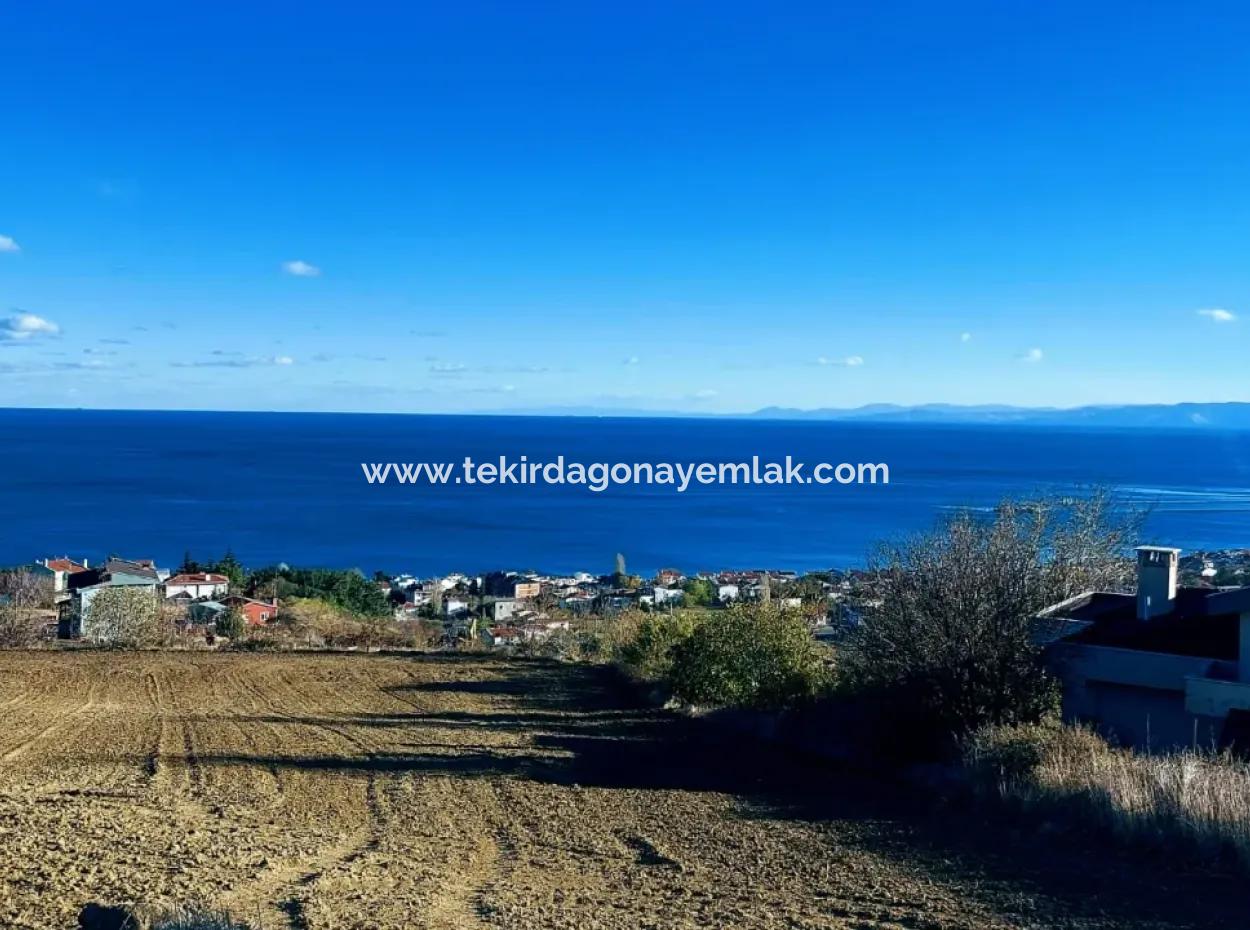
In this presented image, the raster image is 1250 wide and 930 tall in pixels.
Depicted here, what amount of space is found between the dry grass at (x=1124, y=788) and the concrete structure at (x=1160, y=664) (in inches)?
44.8

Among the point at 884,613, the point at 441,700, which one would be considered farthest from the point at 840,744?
the point at 441,700

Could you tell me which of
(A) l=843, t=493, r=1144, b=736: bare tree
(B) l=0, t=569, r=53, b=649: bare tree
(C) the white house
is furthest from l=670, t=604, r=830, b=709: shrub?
(C) the white house

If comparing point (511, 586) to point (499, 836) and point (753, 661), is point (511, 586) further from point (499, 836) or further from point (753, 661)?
point (499, 836)

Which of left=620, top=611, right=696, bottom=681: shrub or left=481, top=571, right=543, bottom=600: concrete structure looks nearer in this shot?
left=620, top=611, right=696, bottom=681: shrub

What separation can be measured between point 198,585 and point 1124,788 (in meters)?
37.3

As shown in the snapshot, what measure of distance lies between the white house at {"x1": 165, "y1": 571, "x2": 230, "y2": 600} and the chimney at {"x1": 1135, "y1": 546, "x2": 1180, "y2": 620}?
31688 millimetres

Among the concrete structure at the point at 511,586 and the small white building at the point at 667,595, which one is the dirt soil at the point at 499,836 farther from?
the concrete structure at the point at 511,586

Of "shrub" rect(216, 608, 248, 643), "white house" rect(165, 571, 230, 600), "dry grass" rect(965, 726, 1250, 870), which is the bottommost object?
"white house" rect(165, 571, 230, 600)

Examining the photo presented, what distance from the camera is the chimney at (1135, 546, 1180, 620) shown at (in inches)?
547

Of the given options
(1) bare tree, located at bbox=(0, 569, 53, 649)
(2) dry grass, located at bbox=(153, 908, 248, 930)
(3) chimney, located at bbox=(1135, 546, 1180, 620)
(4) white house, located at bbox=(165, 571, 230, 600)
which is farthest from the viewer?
(4) white house, located at bbox=(165, 571, 230, 600)

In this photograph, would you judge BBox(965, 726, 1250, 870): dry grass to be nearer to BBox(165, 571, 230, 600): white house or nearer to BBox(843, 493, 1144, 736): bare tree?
BBox(843, 493, 1144, 736): bare tree

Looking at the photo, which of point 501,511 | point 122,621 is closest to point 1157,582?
point 122,621

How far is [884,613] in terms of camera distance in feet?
45.1

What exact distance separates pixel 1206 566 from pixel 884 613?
1105 inches
